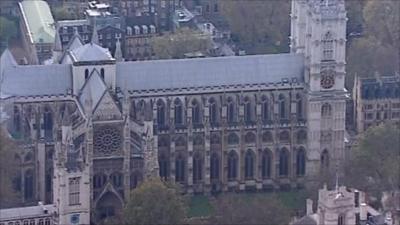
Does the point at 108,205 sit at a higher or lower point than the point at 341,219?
lower

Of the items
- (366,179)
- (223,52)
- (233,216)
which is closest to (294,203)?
(366,179)

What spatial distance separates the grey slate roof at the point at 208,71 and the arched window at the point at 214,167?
20.7 ft

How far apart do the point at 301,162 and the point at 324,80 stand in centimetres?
765

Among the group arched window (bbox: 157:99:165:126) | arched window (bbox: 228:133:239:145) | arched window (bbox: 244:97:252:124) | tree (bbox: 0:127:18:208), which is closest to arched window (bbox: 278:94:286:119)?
arched window (bbox: 244:97:252:124)

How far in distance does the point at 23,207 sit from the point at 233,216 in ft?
59.2

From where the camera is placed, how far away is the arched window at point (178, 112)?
5689 inches

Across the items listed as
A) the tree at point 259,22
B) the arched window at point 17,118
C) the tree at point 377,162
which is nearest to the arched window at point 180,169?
the arched window at point 17,118

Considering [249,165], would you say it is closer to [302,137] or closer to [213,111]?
[302,137]

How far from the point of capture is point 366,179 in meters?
139

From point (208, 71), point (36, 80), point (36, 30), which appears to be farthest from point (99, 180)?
point (36, 30)

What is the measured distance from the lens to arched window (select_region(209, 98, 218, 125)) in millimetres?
145375

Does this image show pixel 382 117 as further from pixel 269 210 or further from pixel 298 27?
pixel 269 210

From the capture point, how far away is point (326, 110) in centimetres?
14625

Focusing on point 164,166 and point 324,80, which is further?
point 324,80
